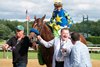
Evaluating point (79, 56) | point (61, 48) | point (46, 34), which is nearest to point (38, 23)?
point (46, 34)

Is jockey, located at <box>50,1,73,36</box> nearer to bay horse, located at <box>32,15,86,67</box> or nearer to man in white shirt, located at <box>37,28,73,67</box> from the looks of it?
bay horse, located at <box>32,15,86,67</box>

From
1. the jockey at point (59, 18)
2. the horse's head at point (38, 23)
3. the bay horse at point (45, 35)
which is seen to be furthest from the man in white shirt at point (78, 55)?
the jockey at point (59, 18)

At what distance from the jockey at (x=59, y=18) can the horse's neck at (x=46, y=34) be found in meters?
0.24

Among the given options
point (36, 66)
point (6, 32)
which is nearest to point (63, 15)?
point (36, 66)

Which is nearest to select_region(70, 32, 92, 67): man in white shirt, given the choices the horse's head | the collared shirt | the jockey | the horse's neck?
the collared shirt

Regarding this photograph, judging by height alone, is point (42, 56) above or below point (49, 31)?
below

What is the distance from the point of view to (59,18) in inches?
448

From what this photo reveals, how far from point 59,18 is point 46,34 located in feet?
2.60

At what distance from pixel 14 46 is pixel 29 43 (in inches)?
16.9

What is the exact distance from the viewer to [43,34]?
35.9ft

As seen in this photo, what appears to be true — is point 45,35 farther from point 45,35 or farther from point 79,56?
point 79,56

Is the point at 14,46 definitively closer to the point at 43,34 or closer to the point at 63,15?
the point at 43,34

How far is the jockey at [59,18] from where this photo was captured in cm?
1123

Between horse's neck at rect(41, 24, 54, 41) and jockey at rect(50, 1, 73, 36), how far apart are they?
0.24 m
